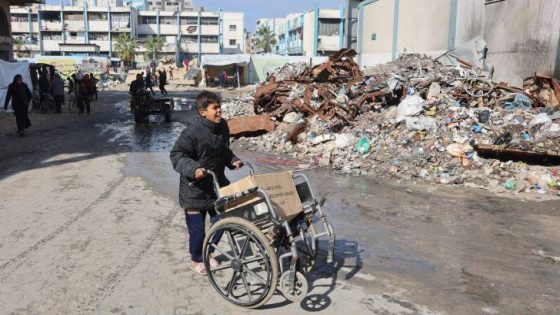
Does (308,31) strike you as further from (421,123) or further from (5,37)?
(421,123)

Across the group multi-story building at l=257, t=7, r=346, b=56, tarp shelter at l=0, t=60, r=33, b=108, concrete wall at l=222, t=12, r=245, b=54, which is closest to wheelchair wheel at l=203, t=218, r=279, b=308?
tarp shelter at l=0, t=60, r=33, b=108

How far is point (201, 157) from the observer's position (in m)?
4.03

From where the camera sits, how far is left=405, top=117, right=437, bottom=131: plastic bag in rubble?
10649mm

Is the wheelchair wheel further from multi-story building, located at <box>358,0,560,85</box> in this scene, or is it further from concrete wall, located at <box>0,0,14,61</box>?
concrete wall, located at <box>0,0,14,61</box>

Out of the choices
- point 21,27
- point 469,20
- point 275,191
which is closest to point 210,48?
point 21,27

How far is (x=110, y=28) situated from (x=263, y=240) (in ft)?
282

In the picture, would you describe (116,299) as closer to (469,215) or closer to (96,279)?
(96,279)

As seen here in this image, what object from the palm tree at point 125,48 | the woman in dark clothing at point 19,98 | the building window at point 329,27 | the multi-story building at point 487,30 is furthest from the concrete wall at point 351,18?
the palm tree at point 125,48

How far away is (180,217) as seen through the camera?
6301mm

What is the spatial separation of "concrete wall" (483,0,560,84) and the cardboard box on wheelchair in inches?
484

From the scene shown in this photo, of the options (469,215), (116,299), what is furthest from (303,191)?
(469,215)

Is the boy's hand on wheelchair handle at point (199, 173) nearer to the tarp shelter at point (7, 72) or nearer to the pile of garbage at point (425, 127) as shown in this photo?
the pile of garbage at point (425, 127)

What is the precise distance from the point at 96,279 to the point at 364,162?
667 cm

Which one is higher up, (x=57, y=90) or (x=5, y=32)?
(x=5, y=32)
